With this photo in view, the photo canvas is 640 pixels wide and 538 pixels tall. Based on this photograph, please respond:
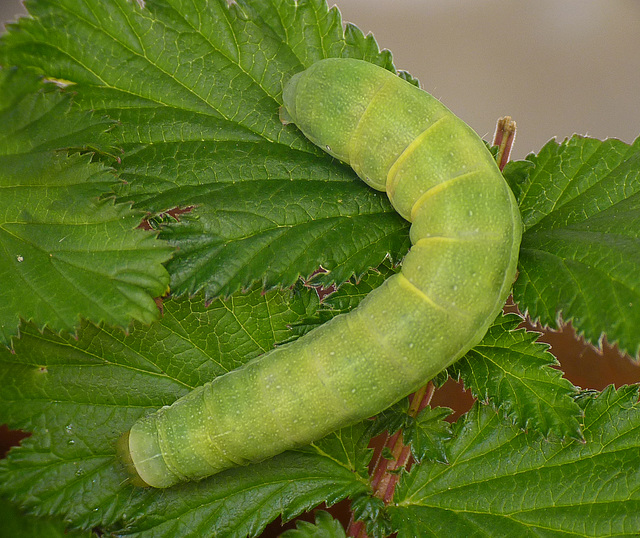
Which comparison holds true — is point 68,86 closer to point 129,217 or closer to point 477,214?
point 129,217

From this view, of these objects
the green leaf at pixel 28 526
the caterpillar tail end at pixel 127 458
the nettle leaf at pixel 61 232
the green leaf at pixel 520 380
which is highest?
the nettle leaf at pixel 61 232

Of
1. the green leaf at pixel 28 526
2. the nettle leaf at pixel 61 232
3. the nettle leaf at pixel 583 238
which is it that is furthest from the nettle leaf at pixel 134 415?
the nettle leaf at pixel 583 238

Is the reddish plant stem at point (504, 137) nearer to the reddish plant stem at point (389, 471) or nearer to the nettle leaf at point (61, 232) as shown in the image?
the reddish plant stem at point (389, 471)

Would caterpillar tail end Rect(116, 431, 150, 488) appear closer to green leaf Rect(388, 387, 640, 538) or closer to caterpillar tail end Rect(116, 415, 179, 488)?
caterpillar tail end Rect(116, 415, 179, 488)

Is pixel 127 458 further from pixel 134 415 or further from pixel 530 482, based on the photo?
pixel 530 482

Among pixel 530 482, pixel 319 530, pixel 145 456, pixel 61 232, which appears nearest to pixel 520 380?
pixel 530 482

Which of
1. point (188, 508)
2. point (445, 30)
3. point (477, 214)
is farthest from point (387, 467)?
point (445, 30)
